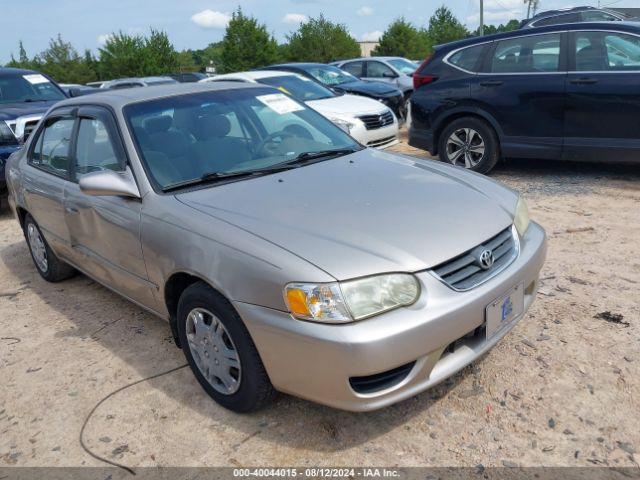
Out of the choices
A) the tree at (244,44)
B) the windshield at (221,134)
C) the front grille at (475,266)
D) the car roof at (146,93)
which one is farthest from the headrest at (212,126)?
the tree at (244,44)

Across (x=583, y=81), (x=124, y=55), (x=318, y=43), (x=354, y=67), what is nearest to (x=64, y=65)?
(x=124, y=55)

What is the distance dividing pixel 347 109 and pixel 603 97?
3.64m

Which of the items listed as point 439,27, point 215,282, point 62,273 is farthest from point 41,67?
point 215,282

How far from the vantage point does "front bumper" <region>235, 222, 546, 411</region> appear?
87.7 inches

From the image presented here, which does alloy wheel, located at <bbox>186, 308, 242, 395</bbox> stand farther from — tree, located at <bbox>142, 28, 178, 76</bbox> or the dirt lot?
tree, located at <bbox>142, 28, 178, 76</bbox>

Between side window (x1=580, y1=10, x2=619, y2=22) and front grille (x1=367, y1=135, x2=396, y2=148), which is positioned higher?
side window (x1=580, y1=10, x2=619, y2=22)

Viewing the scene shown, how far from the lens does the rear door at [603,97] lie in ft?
19.3

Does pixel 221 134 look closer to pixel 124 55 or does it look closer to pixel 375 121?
pixel 375 121

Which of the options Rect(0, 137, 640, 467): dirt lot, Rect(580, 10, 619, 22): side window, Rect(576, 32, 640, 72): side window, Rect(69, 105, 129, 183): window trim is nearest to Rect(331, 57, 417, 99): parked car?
Rect(580, 10, 619, 22): side window

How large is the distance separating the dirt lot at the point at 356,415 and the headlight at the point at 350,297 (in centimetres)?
68

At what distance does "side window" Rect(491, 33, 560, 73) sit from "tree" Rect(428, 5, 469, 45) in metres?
38.2

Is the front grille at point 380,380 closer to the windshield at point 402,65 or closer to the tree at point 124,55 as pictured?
the windshield at point 402,65

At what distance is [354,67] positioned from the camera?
15062 mm

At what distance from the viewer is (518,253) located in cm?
284
